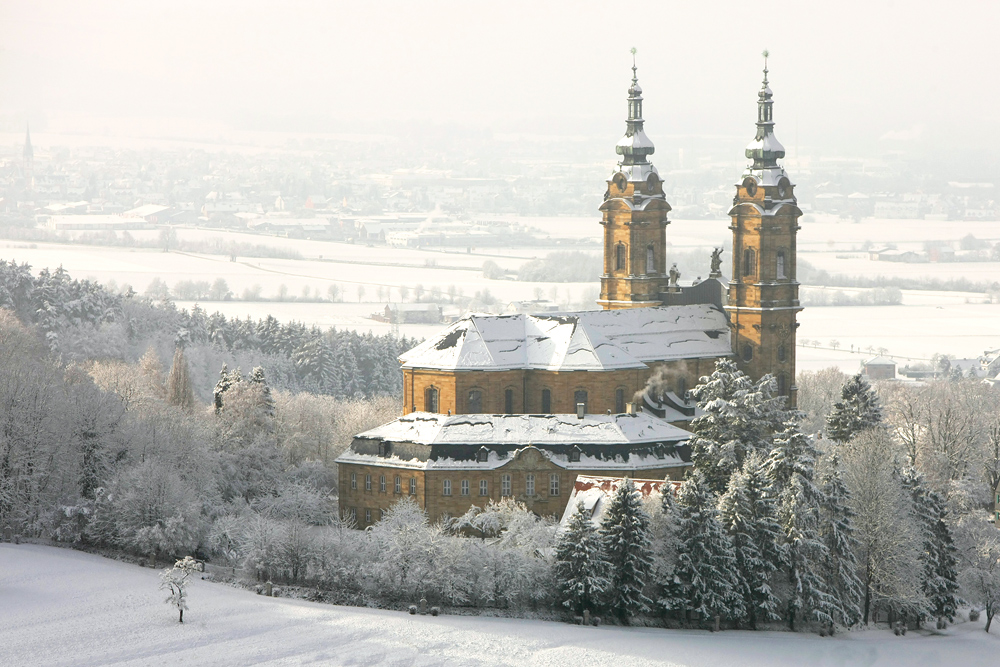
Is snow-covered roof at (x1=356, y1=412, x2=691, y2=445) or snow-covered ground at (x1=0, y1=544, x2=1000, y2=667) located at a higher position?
snow-covered roof at (x1=356, y1=412, x2=691, y2=445)

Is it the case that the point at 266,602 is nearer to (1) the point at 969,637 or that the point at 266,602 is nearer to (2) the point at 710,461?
(2) the point at 710,461

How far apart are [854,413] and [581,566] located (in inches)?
Result: 1130

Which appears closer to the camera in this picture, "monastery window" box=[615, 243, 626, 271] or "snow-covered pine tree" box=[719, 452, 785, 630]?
"snow-covered pine tree" box=[719, 452, 785, 630]

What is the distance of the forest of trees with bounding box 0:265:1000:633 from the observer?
80.2 metres

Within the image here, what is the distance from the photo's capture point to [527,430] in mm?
93375

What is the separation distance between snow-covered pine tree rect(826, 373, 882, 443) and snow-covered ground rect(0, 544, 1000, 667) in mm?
20029

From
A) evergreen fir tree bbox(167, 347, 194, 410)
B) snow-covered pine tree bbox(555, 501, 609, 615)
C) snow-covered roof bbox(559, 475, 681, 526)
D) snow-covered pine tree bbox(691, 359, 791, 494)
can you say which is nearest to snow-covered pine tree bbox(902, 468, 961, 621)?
snow-covered pine tree bbox(691, 359, 791, 494)

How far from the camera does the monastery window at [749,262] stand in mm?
105438

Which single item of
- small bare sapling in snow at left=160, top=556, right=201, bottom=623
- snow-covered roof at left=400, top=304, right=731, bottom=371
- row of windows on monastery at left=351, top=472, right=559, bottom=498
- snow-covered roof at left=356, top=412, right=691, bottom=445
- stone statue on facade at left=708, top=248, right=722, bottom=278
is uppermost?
stone statue on facade at left=708, top=248, right=722, bottom=278

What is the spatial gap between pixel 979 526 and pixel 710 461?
16.7 metres

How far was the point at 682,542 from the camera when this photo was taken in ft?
265

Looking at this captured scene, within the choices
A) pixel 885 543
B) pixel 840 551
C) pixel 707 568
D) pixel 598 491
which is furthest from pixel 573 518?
pixel 885 543

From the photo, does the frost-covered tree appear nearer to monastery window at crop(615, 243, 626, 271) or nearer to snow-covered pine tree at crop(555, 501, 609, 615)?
snow-covered pine tree at crop(555, 501, 609, 615)

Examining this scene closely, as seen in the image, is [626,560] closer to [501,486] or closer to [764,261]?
[501,486]
